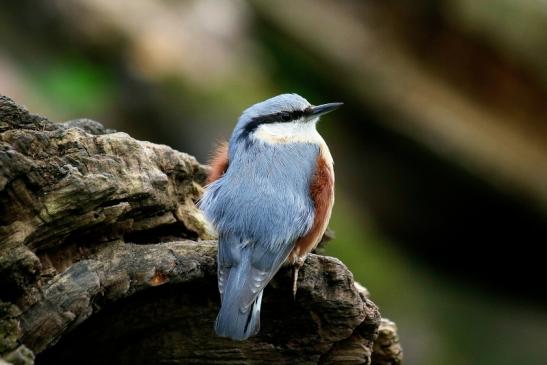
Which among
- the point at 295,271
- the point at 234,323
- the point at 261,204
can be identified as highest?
the point at 261,204

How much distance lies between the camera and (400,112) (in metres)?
7.95

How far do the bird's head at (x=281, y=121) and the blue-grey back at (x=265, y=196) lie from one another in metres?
0.15

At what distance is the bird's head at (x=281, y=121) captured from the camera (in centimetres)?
409

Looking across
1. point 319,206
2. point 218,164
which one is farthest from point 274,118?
point 319,206

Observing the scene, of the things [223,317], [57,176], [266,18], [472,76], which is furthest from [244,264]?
[266,18]

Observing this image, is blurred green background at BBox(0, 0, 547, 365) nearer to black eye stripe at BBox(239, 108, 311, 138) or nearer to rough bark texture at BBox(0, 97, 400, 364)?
black eye stripe at BBox(239, 108, 311, 138)

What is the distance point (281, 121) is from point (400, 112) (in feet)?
12.9

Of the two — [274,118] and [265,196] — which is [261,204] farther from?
[274,118]

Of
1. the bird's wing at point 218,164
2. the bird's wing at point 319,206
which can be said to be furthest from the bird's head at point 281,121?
the bird's wing at point 319,206

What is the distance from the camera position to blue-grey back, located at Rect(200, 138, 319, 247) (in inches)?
139

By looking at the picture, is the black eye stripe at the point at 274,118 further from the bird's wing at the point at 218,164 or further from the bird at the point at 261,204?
the bird's wing at the point at 218,164

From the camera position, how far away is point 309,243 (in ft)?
12.1

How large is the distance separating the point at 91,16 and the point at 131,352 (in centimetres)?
618

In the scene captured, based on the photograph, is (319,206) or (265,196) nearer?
(265,196)
